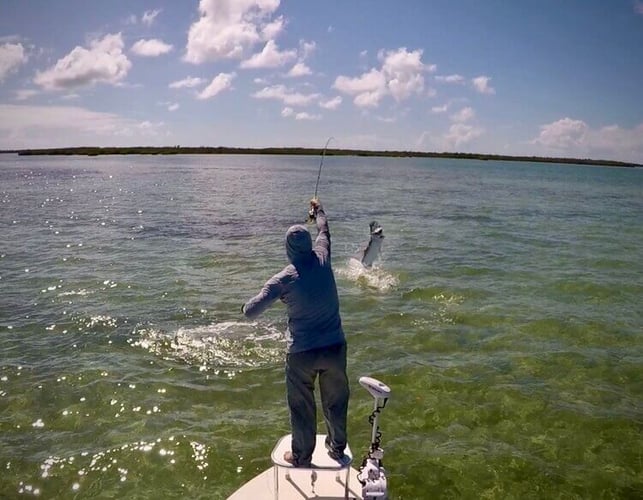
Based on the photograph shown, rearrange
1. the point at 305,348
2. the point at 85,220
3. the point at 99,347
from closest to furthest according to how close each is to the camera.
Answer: the point at 305,348 < the point at 99,347 < the point at 85,220

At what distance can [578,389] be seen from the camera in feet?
33.9

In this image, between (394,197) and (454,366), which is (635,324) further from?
(394,197)

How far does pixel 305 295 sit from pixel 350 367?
19.6 feet

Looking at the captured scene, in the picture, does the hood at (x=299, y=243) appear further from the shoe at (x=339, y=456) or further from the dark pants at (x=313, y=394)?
the shoe at (x=339, y=456)

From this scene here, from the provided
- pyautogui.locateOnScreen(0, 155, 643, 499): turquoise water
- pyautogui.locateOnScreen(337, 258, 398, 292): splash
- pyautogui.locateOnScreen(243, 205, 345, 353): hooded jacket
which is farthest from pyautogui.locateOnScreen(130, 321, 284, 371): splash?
pyautogui.locateOnScreen(243, 205, 345, 353): hooded jacket

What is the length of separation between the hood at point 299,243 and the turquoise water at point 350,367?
3.88m

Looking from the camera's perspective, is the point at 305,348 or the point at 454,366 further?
the point at 454,366

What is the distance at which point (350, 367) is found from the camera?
11211 millimetres

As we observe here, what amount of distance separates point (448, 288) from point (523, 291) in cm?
245

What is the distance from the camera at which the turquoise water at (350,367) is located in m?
7.81

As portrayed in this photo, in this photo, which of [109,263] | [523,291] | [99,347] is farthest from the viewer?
[109,263]

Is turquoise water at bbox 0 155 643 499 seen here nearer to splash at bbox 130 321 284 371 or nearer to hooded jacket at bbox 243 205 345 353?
splash at bbox 130 321 284 371

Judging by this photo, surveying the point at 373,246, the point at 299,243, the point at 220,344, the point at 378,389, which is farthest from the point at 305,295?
the point at 373,246

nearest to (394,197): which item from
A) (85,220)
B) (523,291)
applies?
(85,220)
